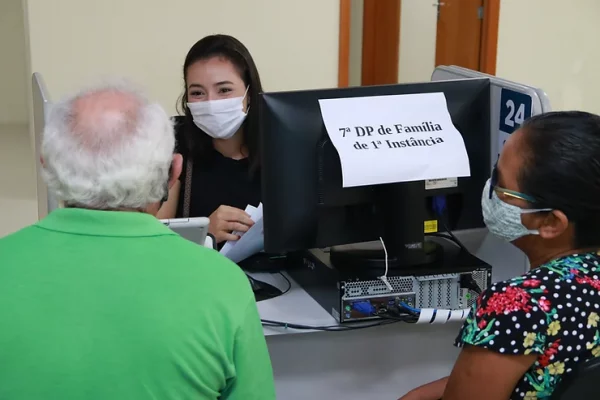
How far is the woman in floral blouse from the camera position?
1.20m

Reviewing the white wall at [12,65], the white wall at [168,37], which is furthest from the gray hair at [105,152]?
the white wall at [12,65]

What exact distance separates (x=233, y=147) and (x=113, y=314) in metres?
1.24

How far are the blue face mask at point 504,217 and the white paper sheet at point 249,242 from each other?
1.95ft

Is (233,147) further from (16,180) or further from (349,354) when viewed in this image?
(16,180)

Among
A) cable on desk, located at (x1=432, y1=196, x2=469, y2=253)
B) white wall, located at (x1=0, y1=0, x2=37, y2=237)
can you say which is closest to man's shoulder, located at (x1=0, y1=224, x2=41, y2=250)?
cable on desk, located at (x1=432, y1=196, x2=469, y2=253)

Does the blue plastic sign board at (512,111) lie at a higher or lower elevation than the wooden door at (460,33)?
lower

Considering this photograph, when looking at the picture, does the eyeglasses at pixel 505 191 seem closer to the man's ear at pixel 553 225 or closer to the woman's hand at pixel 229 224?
the man's ear at pixel 553 225

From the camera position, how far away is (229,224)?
6.20 ft

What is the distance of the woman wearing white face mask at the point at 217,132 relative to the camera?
2115 millimetres

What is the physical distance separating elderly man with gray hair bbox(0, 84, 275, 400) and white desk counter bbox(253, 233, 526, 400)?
2.06 feet

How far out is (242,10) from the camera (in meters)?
3.60

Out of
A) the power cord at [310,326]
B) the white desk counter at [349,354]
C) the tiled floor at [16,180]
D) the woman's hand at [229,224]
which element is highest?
the woman's hand at [229,224]

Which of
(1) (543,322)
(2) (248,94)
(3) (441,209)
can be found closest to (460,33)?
(2) (248,94)

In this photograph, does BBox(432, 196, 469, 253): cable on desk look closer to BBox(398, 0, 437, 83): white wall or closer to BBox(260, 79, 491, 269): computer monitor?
BBox(260, 79, 491, 269): computer monitor
